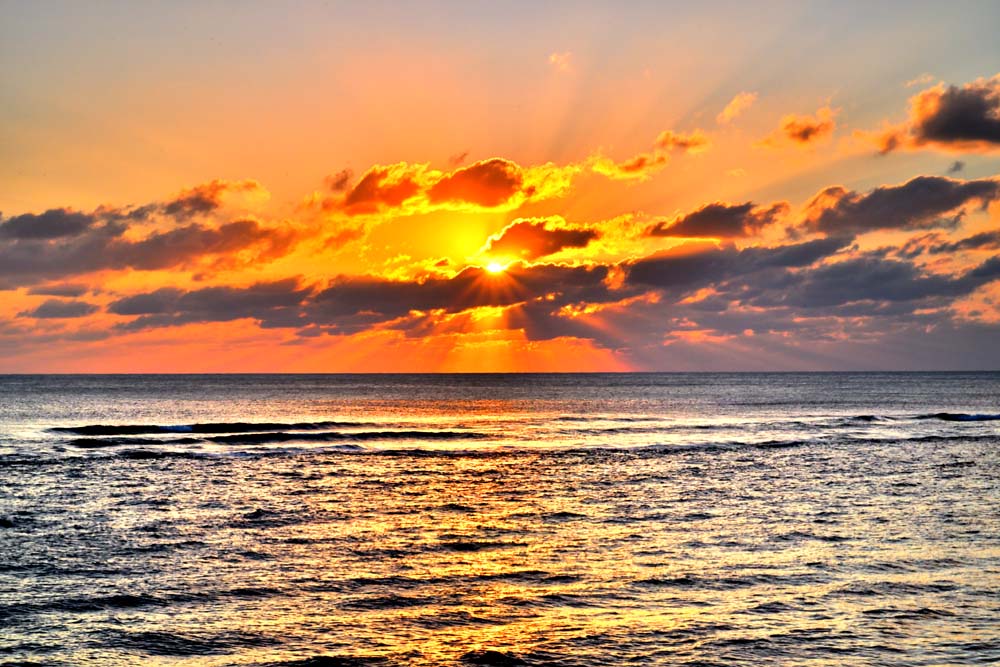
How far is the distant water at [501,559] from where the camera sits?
16.1 m

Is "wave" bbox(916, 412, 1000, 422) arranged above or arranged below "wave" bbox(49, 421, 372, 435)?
above

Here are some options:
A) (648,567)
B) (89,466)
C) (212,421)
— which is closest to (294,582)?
(648,567)

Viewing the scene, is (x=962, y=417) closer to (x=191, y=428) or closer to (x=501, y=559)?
(x=191, y=428)

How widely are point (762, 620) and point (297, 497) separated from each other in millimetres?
23398

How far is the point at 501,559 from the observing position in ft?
76.4

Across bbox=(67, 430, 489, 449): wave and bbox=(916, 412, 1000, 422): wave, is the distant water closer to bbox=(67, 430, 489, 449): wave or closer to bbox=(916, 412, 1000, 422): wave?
bbox=(67, 430, 489, 449): wave

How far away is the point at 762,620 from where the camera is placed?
57.3ft

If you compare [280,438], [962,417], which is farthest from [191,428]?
[962,417]

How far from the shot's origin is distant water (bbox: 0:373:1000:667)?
16.1m

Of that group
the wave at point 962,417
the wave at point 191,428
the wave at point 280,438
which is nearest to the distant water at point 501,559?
the wave at point 280,438

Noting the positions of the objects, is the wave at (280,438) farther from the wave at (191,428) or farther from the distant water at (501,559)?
the distant water at (501,559)

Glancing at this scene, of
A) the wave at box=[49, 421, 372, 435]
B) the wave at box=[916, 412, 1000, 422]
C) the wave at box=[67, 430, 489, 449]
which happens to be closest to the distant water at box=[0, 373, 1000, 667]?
the wave at box=[67, 430, 489, 449]

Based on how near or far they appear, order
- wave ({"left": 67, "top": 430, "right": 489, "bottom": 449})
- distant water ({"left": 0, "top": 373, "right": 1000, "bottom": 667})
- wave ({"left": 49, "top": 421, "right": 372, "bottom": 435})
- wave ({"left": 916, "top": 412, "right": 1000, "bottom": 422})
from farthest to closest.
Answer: wave ({"left": 916, "top": 412, "right": 1000, "bottom": 422}), wave ({"left": 49, "top": 421, "right": 372, "bottom": 435}), wave ({"left": 67, "top": 430, "right": 489, "bottom": 449}), distant water ({"left": 0, "top": 373, "right": 1000, "bottom": 667})

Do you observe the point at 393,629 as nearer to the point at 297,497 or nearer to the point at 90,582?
the point at 90,582
